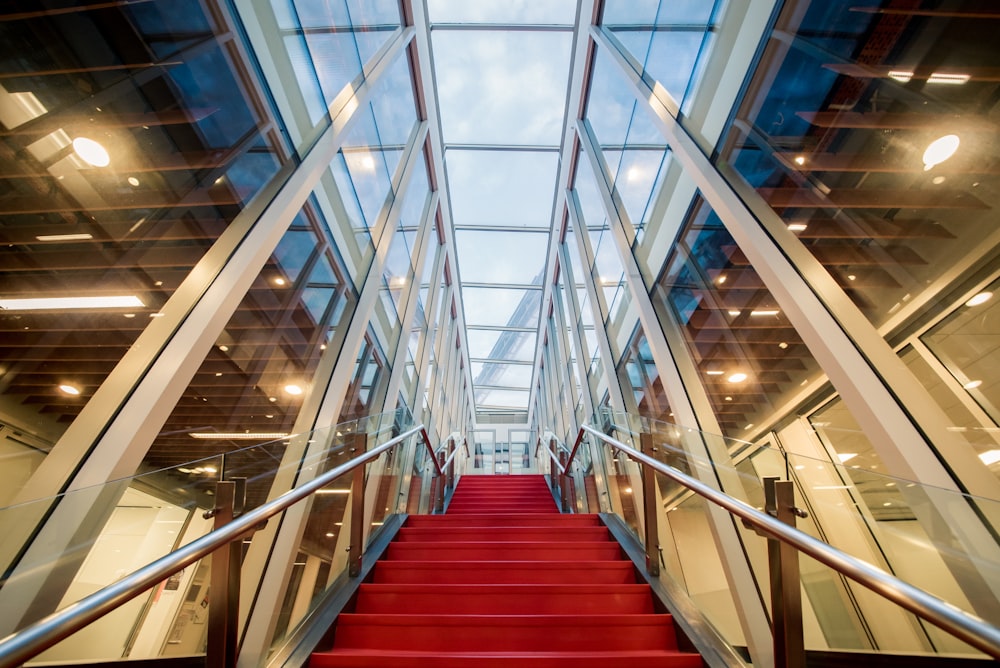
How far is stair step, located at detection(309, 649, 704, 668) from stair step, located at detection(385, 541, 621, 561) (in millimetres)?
1275

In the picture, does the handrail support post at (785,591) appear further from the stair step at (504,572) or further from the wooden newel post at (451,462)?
the wooden newel post at (451,462)

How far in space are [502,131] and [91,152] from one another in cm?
816

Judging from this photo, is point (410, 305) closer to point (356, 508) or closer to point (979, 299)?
point (356, 508)

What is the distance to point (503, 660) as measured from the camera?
1.95 meters

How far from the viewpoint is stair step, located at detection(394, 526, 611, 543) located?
12.0 ft

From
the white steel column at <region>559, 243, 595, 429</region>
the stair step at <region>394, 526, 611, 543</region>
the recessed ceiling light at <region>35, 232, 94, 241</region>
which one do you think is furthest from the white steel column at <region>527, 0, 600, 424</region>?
the recessed ceiling light at <region>35, 232, 94, 241</region>

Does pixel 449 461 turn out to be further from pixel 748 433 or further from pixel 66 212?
pixel 66 212

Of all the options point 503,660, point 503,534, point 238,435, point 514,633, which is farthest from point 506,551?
point 238,435

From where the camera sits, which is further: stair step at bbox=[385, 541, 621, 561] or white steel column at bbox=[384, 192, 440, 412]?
white steel column at bbox=[384, 192, 440, 412]

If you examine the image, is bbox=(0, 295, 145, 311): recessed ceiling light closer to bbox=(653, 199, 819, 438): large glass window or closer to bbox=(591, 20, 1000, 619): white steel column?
bbox=(591, 20, 1000, 619): white steel column

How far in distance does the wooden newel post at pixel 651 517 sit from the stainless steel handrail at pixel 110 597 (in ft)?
7.24

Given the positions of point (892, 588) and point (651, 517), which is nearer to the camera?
point (892, 588)

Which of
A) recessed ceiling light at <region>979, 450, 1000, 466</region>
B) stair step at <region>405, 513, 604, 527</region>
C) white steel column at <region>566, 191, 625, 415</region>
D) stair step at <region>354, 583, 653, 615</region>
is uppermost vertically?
white steel column at <region>566, 191, 625, 415</region>

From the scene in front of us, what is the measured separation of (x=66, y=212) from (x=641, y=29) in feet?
19.6
